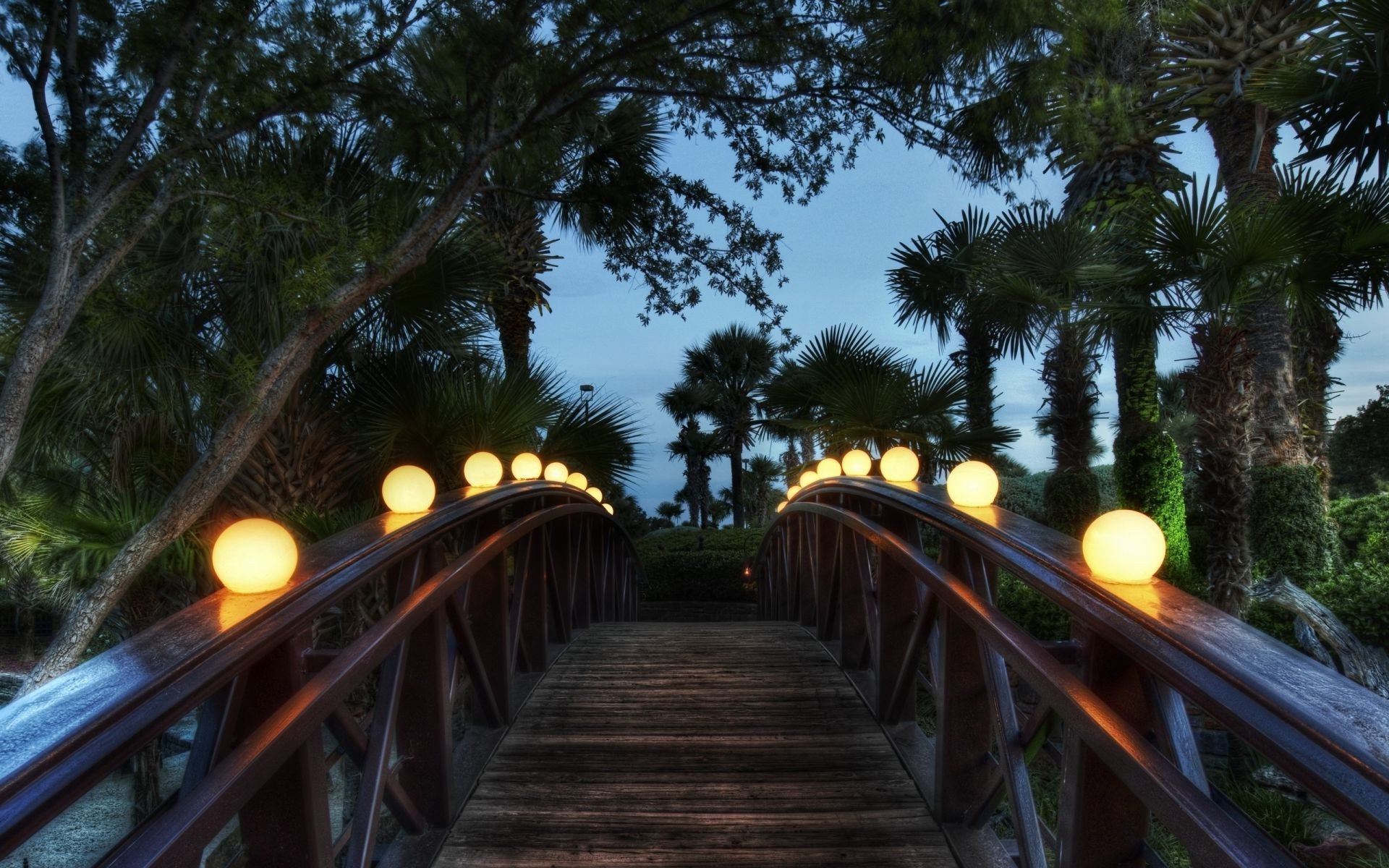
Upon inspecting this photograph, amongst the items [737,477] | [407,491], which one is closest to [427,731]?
[407,491]

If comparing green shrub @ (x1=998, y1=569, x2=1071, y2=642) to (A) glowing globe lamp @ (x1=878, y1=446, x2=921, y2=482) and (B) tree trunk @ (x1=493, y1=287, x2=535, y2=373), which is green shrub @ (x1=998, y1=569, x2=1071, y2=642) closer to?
(B) tree trunk @ (x1=493, y1=287, x2=535, y2=373)

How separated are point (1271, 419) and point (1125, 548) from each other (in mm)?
9088

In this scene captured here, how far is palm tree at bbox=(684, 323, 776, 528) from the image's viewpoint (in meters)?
20.9

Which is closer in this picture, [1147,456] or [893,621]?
[893,621]

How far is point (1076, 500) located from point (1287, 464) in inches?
89.9

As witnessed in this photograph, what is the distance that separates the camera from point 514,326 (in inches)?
362

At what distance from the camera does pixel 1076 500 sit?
387 inches

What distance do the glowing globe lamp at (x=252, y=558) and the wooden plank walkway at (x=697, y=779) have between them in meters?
1.13

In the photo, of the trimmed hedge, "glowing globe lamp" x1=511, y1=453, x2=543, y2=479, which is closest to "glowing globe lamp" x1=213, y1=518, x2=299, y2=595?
"glowing globe lamp" x1=511, y1=453, x2=543, y2=479

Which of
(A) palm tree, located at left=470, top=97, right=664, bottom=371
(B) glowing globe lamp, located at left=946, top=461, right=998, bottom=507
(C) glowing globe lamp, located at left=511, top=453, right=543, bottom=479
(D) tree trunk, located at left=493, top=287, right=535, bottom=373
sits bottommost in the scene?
(B) glowing globe lamp, located at left=946, top=461, right=998, bottom=507

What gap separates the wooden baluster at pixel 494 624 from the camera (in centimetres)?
307

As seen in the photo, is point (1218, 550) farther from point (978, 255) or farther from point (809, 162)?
point (809, 162)

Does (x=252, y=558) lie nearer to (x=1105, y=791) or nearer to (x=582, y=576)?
(x=1105, y=791)

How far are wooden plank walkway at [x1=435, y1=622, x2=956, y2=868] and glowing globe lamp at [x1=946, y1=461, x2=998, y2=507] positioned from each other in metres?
1.02
